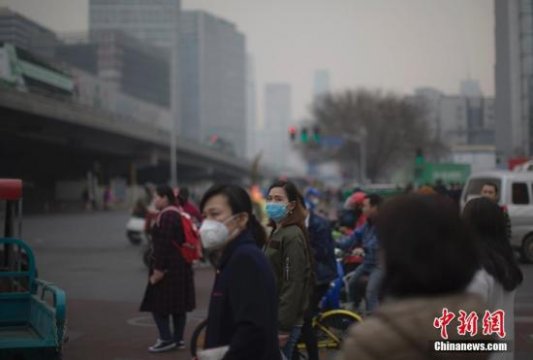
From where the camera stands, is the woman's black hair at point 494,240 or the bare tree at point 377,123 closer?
the woman's black hair at point 494,240

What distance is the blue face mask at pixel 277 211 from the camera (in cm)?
522

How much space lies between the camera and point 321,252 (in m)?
6.63

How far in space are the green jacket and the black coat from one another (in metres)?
2.55

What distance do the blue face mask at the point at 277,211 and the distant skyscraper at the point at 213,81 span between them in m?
114

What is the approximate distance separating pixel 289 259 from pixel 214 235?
174 centimetres

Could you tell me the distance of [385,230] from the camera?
2150mm

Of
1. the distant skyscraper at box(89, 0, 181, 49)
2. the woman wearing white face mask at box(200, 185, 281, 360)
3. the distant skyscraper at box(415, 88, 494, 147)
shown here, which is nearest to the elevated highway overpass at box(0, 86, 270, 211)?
the distant skyscraper at box(89, 0, 181, 49)

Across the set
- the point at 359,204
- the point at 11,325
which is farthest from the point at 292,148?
the point at 11,325

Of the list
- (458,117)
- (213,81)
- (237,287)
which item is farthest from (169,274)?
(213,81)

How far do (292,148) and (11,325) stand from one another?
6455 centimetres

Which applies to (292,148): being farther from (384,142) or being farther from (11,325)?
(11,325)

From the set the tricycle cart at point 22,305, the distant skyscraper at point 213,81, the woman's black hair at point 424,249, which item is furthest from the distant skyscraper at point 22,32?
the distant skyscraper at point 213,81

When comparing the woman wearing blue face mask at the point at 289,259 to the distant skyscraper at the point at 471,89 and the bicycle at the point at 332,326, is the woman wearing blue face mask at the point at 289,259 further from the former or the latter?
the distant skyscraper at the point at 471,89

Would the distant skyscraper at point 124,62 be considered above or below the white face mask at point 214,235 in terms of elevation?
above
